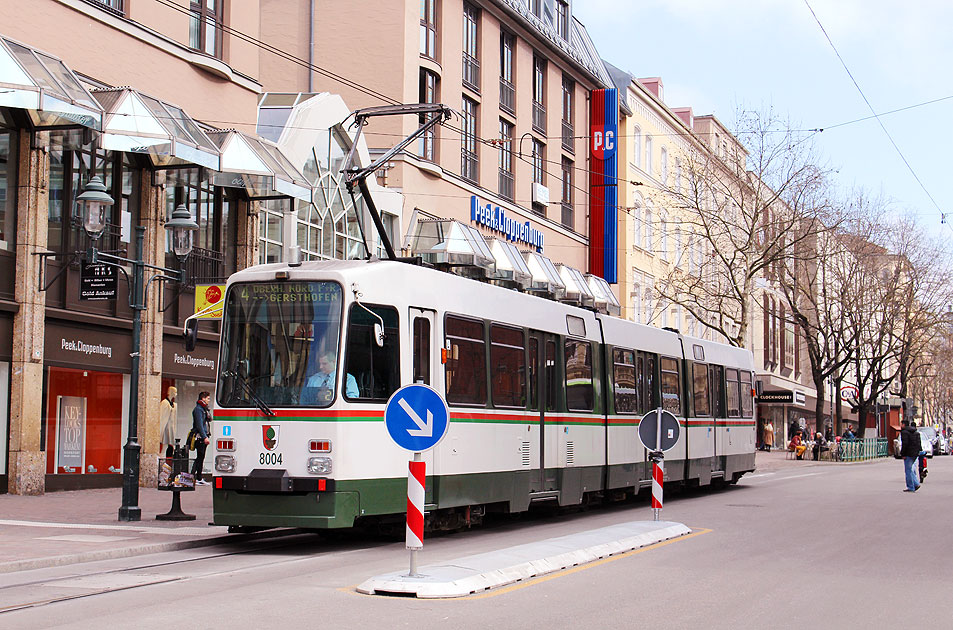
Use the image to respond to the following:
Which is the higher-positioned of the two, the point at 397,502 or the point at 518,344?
the point at 518,344

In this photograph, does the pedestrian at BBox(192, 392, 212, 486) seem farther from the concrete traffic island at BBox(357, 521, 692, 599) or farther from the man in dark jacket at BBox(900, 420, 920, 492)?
the man in dark jacket at BBox(900, 420, 920, 492)

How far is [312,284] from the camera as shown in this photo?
45.3ft

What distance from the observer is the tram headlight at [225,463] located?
13.7 m

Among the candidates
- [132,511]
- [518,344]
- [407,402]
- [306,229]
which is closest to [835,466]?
[306,229]

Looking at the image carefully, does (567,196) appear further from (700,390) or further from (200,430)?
(200,430)

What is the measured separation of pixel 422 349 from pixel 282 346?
71.0 inches

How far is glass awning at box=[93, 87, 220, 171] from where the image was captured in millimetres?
21312

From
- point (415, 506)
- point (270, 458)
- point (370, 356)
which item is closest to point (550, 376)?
point (370, 356)

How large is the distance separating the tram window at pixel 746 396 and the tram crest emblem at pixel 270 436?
17.5 meters

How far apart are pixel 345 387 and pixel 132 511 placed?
4.85 metres

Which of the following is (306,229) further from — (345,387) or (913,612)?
(913,612)

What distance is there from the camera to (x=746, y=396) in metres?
29.1

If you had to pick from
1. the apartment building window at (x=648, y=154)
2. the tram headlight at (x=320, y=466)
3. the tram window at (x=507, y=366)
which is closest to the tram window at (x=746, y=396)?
the tram window at (x=507, y=366)

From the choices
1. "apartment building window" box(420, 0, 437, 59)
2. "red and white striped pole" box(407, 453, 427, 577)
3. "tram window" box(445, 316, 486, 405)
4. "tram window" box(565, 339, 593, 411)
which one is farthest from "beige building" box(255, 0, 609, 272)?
"red and white striped pole" box(407, 453, 427, 577)
